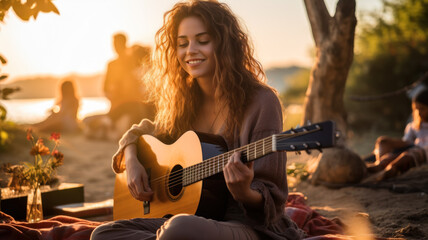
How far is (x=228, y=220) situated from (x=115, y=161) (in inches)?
55.7

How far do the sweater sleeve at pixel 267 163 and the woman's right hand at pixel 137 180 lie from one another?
89 cm

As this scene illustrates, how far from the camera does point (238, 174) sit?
2227 mm

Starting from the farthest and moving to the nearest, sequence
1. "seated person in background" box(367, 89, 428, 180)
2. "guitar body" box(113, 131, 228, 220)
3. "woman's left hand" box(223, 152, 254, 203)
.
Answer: "seated person in background" box(367, 89, 428, 180) → "guitar body" box(113, 131, 228, 220) → "woman's left hand" box(223, 152, 254, 203)

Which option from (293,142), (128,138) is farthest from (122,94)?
(293,142)

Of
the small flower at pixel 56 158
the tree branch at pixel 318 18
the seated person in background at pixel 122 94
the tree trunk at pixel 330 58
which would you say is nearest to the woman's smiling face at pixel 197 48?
the small flower at pixel 56 158

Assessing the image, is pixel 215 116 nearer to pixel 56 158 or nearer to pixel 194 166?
pixel 194 166

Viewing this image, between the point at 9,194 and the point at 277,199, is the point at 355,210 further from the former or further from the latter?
the point at 9,194

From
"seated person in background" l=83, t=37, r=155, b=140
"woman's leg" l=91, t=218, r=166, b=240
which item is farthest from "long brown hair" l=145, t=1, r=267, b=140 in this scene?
"seated person in background" l=83, t=37, r=155, b=140

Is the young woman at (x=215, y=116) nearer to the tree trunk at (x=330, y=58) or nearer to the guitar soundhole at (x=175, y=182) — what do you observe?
the guitar soundhole at (x=175, y=182)

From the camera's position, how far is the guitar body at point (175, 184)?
2613 mm

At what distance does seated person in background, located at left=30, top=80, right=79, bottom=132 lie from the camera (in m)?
12.4

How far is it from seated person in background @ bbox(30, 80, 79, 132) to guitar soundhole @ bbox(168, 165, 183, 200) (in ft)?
33.2

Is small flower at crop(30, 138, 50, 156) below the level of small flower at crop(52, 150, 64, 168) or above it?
above

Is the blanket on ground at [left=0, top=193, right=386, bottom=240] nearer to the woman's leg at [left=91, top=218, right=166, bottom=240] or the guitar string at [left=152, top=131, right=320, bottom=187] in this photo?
the woman's leg at [left=91, top=218, right=166, bottom=240]
